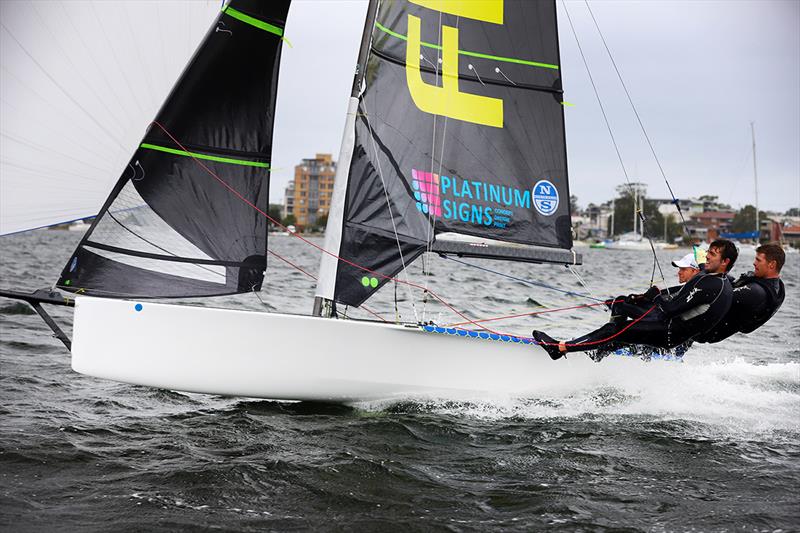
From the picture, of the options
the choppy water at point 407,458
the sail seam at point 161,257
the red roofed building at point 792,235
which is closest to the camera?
the choppy water at point 407,458

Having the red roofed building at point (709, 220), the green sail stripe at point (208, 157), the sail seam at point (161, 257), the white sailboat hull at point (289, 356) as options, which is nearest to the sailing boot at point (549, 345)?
the white sailboat hull at point (289, 356)

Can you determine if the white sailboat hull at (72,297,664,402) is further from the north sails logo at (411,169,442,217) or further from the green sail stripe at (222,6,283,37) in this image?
the green sail stripe at (222,6,283,37)

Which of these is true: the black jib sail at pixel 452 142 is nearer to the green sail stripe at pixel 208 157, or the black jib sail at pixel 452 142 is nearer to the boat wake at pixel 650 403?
the green sail stripe at pixel 208 157

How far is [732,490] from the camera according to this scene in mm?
4234

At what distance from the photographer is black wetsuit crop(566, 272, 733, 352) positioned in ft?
16.9

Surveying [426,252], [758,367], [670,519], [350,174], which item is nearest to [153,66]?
[350,174]

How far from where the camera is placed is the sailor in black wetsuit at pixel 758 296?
536 centimetres

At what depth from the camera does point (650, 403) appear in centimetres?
593

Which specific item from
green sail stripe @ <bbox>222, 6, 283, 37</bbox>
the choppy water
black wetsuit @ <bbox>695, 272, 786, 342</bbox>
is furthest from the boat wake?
green sail stripe @ <bbox>222, 6, 283, 37</bbox>

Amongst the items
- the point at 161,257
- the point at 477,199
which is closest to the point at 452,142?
the point at 477,199

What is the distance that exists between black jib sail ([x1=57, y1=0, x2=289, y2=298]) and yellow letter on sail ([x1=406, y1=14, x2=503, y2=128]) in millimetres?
962

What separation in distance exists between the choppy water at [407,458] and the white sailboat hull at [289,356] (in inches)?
7.0

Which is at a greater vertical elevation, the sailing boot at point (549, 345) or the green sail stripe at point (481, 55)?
the green sail stripe at point (481, 55)

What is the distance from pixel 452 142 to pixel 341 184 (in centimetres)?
90
